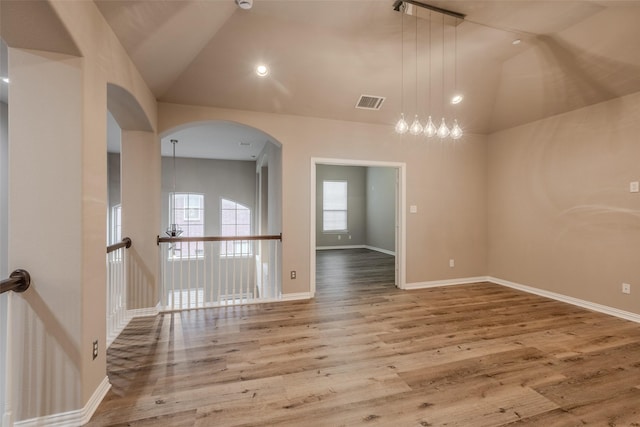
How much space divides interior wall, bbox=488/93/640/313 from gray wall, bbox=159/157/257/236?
656 cm

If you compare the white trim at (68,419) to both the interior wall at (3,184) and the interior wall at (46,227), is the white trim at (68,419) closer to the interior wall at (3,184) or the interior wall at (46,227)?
the interior wall at (46,227)

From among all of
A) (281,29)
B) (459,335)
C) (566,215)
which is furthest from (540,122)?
(281,29)

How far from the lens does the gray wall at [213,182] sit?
326 inches

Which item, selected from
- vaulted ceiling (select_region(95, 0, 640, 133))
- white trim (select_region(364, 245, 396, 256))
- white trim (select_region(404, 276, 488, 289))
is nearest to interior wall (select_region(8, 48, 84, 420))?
vaulted ceiling (select_region(95, 0, 640, 133))

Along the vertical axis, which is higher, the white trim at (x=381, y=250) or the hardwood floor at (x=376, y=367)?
the white trim at (x=381, y=250)

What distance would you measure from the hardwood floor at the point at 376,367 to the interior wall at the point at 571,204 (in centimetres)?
56

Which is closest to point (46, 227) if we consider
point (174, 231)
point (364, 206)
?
point (174, 231)

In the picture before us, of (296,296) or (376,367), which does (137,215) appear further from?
(376,367)

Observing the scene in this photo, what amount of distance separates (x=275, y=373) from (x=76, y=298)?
153 centimetres

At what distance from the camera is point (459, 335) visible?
10.1ft

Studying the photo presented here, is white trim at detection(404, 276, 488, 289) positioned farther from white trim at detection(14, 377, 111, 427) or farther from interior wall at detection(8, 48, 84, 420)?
interior wall at detection(8, 48, 84, 420)

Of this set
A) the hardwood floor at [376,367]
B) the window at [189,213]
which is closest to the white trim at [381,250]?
the hardwood floor at [376,367]

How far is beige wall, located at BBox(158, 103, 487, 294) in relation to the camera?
422 cm

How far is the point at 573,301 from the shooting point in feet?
13.4
